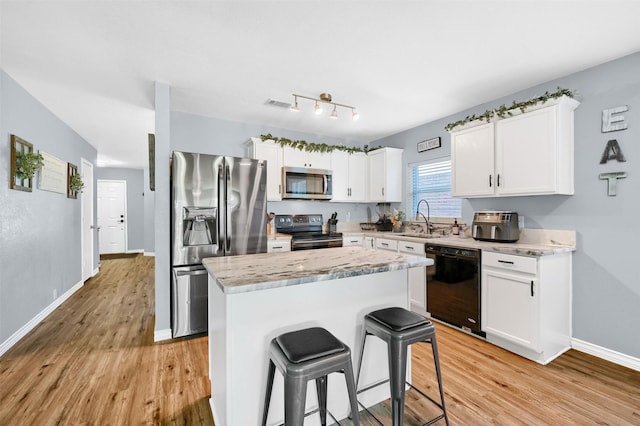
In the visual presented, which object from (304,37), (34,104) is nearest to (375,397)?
(304,37)

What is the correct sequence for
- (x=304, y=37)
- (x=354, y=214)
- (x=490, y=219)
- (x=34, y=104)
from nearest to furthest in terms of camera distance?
(x=304, y=37), (x=490, y=219), (x=34, y=104), (x=354, y=214)

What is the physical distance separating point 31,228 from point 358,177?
4.14 metres

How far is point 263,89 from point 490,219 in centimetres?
273

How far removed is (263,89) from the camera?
3.10m

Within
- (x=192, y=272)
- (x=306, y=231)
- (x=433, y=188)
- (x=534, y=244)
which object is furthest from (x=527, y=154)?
(x=192, y=272)

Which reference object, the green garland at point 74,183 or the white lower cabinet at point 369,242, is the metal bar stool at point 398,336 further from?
the green garland at point 74,183

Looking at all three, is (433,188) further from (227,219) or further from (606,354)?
(227,219)

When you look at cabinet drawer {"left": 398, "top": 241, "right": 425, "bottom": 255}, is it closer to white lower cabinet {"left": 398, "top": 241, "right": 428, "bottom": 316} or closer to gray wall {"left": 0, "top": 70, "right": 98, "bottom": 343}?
white lower cabinet {"left": 398, "top": 241, "right": 428, "bottom": 316}

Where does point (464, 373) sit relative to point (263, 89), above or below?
below

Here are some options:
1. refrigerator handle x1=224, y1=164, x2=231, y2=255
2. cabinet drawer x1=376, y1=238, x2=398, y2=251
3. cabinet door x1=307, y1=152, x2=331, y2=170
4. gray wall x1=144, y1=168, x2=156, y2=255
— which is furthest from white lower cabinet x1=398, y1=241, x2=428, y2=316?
gray wall x1=144, y1=168, x2=156, y2=255

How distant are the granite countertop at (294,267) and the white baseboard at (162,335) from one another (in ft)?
5.28

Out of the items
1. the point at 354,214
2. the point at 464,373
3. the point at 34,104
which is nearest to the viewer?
the point at 464,373

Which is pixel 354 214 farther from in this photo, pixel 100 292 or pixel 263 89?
pixel 100 292

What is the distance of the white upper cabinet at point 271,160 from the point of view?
158 inches
